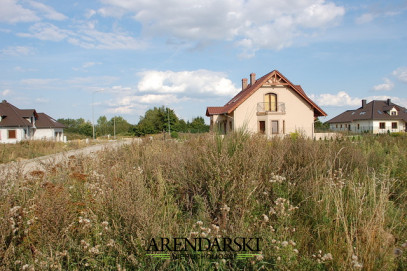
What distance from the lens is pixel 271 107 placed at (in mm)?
Answer: 31422

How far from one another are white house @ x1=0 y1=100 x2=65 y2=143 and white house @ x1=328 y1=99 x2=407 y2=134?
5447cm

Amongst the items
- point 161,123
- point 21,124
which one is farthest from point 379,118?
point 21,124

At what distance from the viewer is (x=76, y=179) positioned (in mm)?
4777

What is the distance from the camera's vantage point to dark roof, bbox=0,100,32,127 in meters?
40.0

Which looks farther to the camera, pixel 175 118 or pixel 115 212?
pixel 175 118

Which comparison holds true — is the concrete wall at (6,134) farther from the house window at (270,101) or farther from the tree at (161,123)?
the house window at (270,101)

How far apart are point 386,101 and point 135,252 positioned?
223 feet

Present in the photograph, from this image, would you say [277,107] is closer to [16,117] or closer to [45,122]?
[16,117]

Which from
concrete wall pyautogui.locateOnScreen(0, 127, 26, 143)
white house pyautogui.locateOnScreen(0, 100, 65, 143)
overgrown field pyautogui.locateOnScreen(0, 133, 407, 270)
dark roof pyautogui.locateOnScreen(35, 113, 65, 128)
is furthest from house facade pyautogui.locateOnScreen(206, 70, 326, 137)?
dark roof pyautogui.locateOnScreen(35, 113, 65, 128)

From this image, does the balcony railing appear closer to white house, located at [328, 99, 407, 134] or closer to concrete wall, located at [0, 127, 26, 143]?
white house, located at [328, 99, 407, 134]

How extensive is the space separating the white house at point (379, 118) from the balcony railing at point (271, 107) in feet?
96.0

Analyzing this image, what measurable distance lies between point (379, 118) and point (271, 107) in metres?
34.3

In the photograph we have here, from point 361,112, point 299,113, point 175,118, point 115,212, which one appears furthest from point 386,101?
point 115,212

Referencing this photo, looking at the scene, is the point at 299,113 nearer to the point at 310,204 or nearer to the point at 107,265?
the point at 310,204
